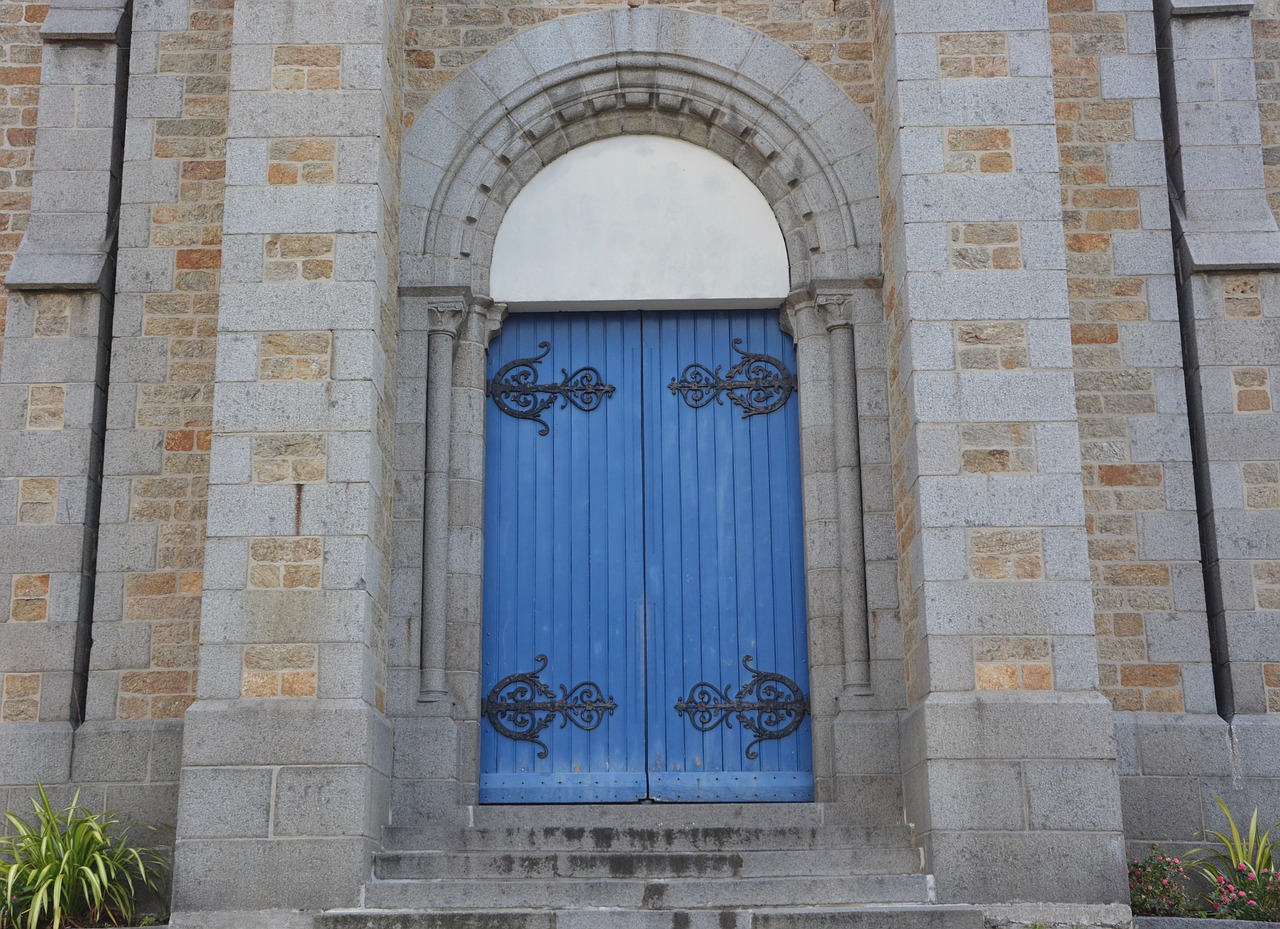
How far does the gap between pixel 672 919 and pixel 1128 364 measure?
3.60m

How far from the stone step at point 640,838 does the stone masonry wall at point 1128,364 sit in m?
1.48

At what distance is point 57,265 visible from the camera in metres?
7.55

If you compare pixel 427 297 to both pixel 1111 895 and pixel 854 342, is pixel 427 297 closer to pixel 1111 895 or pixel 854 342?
pixel 854 342

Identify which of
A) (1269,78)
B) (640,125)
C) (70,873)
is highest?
(1269,78)

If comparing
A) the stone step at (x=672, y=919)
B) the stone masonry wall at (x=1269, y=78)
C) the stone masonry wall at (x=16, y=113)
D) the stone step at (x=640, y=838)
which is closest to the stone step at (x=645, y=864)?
the stone step at (x=640, y=838)

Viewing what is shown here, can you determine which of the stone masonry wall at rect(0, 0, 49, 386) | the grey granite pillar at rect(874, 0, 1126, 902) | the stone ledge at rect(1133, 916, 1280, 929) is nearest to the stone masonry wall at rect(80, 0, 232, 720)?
the stone masonry wall at rect(0, 0, 49, 386)

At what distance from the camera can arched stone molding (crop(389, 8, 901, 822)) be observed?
7.25m

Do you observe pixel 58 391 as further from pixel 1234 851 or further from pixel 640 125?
pixel 1234 851

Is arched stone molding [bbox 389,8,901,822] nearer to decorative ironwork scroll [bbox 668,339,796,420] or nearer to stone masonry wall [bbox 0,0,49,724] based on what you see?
decorative ironwork scroll [bbox 668,339,796,420]

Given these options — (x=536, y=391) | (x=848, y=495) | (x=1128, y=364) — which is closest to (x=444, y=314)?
(x=536, y=391)

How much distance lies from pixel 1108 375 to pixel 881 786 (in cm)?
234

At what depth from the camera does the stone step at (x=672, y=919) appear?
590 cm

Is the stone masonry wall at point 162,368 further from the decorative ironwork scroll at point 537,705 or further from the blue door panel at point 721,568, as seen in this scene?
the blue door panel at point 721,568

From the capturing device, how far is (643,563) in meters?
7.65
